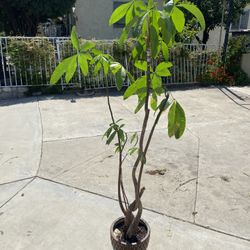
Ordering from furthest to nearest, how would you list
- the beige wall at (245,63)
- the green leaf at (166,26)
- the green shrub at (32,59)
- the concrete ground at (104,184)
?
the beige wall at (245,63), the green shrub at (32,59), the concrete ground at (104,184), the green leaf at (166,26)

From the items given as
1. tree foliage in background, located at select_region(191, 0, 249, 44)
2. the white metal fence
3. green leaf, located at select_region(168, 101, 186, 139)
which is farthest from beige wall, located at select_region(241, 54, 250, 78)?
green leaf, located at select_region(168, 101, 186, 139)

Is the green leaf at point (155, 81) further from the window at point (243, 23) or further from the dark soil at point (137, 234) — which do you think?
the window at point (243, 23)

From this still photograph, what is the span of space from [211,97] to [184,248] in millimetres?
5767

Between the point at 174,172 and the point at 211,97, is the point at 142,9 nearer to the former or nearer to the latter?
the point at 174,172

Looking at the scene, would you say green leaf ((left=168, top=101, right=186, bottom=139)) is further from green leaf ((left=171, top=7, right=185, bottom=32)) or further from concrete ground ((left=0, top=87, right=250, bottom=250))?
concrete ground ((left=0, top=87, right=250, bottom=250))

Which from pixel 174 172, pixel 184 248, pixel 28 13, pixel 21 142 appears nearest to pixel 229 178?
pixel 174 172

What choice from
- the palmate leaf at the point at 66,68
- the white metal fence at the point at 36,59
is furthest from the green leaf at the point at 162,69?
the white metal fence at the point at 36,59

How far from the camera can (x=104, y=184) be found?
3.10 meters

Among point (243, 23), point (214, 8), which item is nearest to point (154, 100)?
point (214, 8)

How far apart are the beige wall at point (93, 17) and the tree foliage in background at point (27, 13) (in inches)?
56.8

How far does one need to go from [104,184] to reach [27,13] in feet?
31.2

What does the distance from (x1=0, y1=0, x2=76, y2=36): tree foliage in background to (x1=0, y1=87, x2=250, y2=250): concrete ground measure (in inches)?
243

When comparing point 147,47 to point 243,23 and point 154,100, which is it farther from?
point 243,23

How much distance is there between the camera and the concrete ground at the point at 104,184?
2330 mm
